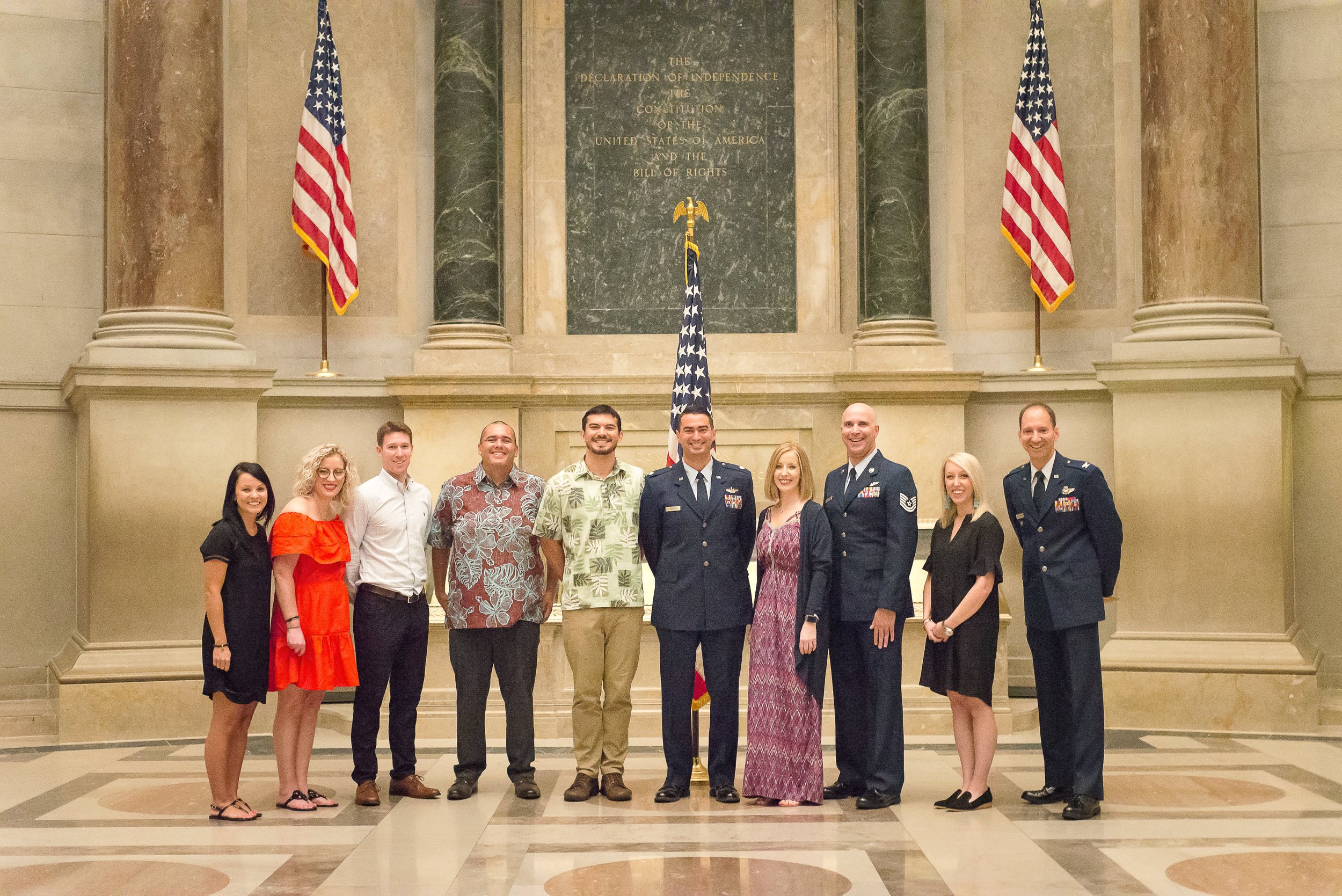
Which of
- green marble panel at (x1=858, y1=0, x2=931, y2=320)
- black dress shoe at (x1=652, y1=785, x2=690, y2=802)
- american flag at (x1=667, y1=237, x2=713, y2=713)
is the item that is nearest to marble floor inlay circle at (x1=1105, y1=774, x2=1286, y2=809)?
black dress shoe at (x1=652, y1=785, x2=690, y2=802)

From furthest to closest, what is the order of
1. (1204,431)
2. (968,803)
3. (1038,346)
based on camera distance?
(1038,346) < (1204,431) < (968,803)

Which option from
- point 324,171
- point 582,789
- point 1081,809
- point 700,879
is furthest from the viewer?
point 324,171

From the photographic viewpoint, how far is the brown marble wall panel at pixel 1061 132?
11.2 m

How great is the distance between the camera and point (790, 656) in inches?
251

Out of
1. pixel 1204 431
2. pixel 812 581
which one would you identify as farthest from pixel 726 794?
pixel 1204 431

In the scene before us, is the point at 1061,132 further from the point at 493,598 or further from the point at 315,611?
the point at 315,611

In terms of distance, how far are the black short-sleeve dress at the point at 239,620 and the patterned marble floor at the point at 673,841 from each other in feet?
1.97

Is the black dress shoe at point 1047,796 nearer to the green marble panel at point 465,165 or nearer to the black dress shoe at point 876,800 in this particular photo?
the black dress shoe at point 876,800

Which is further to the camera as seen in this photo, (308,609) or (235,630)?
(308,609)

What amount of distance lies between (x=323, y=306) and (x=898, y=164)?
4633mm

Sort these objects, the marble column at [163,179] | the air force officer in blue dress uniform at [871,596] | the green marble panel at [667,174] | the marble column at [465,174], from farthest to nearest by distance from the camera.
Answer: the green marble panel at [667,174], the marble column at [465,174], the marble column at [163,179], the air force officer in blue dress uniform at [871,596]

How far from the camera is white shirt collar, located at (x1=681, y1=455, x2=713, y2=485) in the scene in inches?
259

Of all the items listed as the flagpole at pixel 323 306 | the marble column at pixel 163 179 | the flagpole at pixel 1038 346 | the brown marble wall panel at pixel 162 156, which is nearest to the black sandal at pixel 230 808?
the marble column at pixel 163 179

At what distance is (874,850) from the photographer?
5.52 m
